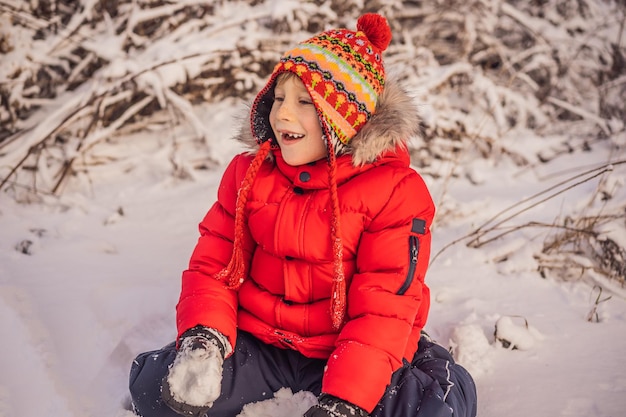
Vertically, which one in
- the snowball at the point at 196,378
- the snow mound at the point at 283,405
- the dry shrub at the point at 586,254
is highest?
the snowball at the point at 196,378

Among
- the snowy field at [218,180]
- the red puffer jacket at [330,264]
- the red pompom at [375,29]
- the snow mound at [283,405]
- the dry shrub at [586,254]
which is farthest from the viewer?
the dry shrub at [586,254]

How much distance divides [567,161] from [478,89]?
2.79 feet

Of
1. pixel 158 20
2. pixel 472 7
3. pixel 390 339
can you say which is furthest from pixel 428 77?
pixel 390 339

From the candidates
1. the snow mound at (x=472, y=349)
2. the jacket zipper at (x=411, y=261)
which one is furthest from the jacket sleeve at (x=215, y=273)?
the snow mound at (x=472, y=349)

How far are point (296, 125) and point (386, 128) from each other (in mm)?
279

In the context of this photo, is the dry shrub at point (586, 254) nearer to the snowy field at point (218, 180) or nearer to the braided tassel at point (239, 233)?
the snowy field at point (218, 180)

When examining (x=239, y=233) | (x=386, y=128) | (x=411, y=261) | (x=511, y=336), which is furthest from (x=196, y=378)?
(x=511, y=336)

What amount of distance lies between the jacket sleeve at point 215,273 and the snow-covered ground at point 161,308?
1.01 ft

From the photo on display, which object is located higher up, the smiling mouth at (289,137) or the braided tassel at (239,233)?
the smiling mouth at (289,137)

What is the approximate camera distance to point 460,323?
7.07 feet

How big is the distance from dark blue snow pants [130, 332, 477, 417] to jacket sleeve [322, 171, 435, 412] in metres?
0.08

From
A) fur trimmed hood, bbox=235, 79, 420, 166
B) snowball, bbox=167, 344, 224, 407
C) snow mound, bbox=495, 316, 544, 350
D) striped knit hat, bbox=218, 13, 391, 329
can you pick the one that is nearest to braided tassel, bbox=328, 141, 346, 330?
striped knit hat, bbox=218, 13, 391, 329

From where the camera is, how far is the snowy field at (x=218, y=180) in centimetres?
191

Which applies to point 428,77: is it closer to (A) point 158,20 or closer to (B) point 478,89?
(B) point 478,89
